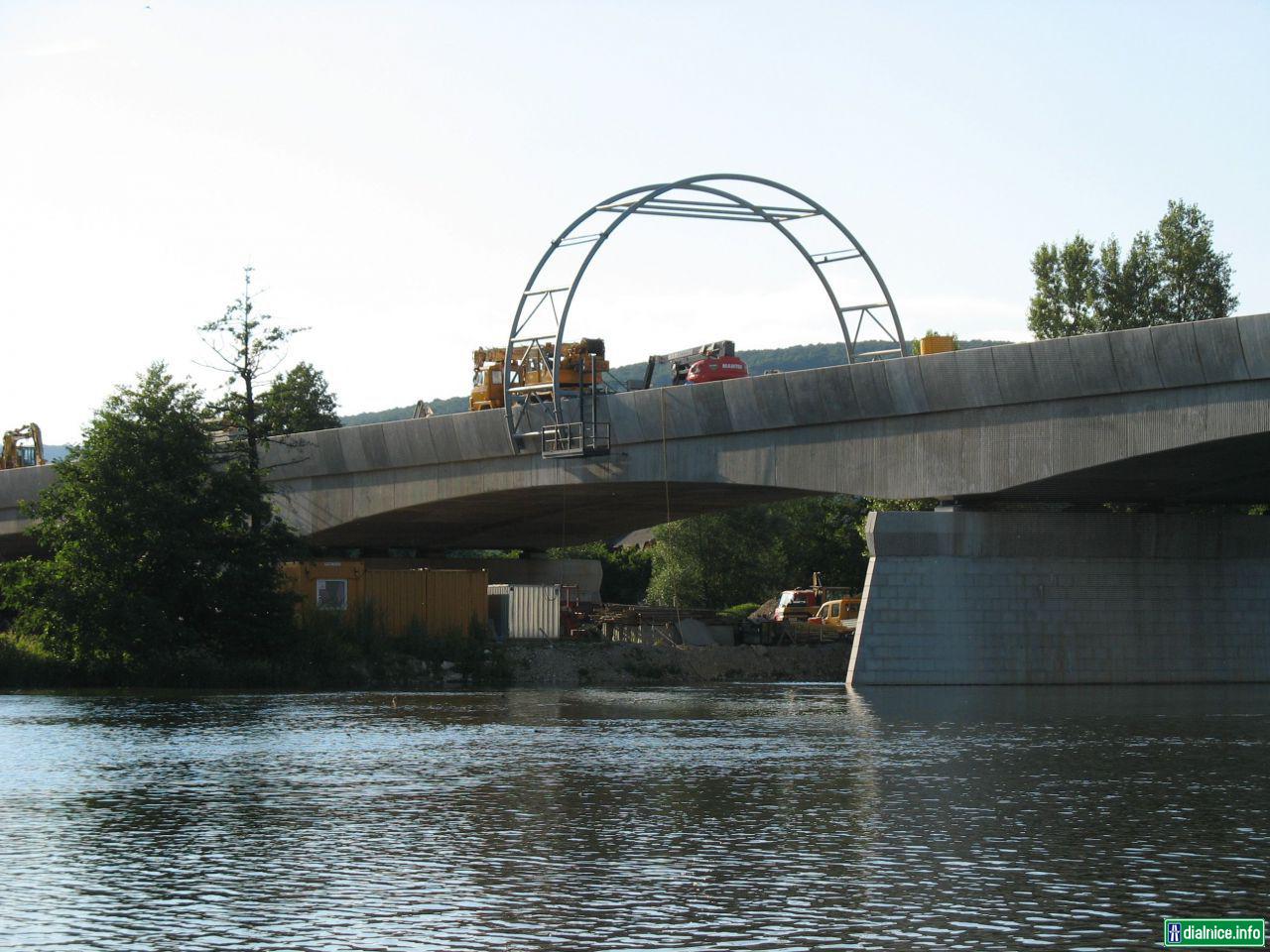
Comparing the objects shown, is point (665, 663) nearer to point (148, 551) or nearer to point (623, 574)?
point (148, 551)

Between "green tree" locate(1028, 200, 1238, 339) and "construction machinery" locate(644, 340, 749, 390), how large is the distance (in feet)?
125

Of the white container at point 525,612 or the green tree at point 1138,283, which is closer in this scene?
the white container at point 525,612

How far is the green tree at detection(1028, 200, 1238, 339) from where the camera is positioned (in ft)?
300

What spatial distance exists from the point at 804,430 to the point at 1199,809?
97.9 ft

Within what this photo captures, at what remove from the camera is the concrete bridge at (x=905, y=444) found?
40.1m

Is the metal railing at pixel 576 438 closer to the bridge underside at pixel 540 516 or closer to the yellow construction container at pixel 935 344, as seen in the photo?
the bridge underside at pixel 540 516

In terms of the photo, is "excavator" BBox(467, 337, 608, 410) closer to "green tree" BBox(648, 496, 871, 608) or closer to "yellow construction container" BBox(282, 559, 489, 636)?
"yellow construction container" BBox(282, 559, 489, 636)

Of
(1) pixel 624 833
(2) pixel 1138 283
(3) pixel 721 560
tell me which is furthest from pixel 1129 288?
(1) pixel 624 833

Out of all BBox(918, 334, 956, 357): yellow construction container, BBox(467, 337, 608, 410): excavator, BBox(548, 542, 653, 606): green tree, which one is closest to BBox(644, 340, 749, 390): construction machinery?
BBox(467, 337, 608, 410): excavator

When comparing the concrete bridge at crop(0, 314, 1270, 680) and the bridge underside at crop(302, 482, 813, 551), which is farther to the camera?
the bridge underside at crop(302, 482, 813, 551)

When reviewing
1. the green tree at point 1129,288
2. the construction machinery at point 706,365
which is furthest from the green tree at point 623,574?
the construction machinery at point 706,365

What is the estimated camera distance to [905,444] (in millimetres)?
45781

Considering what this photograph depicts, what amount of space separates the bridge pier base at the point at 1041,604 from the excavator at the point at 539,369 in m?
12.4

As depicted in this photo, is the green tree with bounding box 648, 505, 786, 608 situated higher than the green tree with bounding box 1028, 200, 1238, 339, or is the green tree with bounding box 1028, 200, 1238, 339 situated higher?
the green tree with bounding box 1028, 200, 1238, 339
